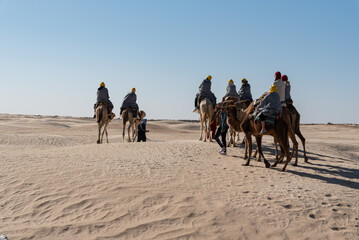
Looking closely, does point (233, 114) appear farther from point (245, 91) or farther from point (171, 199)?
point (245, 91)

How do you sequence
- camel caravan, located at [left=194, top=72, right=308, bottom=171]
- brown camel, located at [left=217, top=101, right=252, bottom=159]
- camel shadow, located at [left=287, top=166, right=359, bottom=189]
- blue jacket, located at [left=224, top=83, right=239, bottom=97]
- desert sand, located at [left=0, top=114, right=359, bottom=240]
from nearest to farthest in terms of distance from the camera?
desert sand, located at [left=0, top=114, right=359, bottom=240]
camel shadow, located at [left=287, top=166, right=359, bottom=189]
camel caravan, located at [left=194, top=72, right=308, bottom=171]
brown camel, located at [left=217, top=101, right=252, bottom=159]
blue jacket, located at [left=224, top=83, right=239, bottom=97]

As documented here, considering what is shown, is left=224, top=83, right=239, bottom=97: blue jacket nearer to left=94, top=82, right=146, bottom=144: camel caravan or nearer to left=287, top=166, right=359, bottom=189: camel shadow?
left=94, top=82, right=146, bottom=144: camel caravan

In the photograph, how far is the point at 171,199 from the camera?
648 centimetres

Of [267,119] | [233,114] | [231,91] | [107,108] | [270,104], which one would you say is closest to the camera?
[270,104]

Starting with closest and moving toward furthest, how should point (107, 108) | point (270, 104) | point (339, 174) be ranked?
point (270, 104) → point (339, 174) → point (107, 108)

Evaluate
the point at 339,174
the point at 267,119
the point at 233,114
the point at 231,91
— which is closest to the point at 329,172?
the point at 339,174

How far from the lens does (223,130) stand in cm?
1072

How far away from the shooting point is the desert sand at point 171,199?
5.48 metres

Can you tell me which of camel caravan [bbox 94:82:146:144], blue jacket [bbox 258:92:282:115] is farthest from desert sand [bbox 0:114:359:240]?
camel caravan [bbox 94:82:146:144]

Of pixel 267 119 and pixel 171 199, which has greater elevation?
pixel 267 119

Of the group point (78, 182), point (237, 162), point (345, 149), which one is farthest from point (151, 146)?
point (345, 149)

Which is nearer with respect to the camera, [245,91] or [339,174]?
[339,174]

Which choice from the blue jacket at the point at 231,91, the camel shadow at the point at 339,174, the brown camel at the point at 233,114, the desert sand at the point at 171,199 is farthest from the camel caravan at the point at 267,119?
the blue jacket at the point at 231,91

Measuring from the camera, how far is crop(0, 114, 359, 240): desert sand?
5480mm
